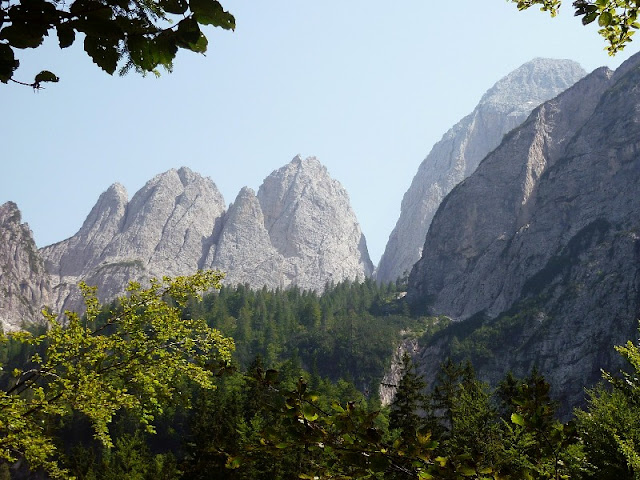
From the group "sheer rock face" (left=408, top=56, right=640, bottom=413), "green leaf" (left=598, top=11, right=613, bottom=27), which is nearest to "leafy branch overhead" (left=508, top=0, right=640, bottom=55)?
"green leaf" (left=598, top=11, right=613, bottom=27)

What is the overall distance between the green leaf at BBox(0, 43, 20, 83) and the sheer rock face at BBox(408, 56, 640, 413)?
97064 mm

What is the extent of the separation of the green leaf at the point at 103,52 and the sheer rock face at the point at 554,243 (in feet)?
318

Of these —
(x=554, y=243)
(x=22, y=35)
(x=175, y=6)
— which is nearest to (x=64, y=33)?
(x=22, y=35)

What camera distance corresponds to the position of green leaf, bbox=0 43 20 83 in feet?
7.05

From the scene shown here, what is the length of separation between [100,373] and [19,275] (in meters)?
186

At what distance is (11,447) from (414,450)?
27.2 ft

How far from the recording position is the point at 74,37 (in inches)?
86.2

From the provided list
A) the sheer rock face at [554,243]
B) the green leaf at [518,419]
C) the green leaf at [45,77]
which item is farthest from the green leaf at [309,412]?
the sheer rock face at [554,243]

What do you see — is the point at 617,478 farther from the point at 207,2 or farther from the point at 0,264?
the point at 0,264

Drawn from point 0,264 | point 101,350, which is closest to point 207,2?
point 101,350

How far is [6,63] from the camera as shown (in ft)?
7.16

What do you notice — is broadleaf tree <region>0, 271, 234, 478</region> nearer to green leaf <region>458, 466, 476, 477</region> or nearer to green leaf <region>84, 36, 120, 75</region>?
green leaf <region>458, 466, 476, 477</region>

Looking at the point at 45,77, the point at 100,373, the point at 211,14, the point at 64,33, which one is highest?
the point at 211,14

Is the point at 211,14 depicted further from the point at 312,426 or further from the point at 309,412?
the point at 312,426
